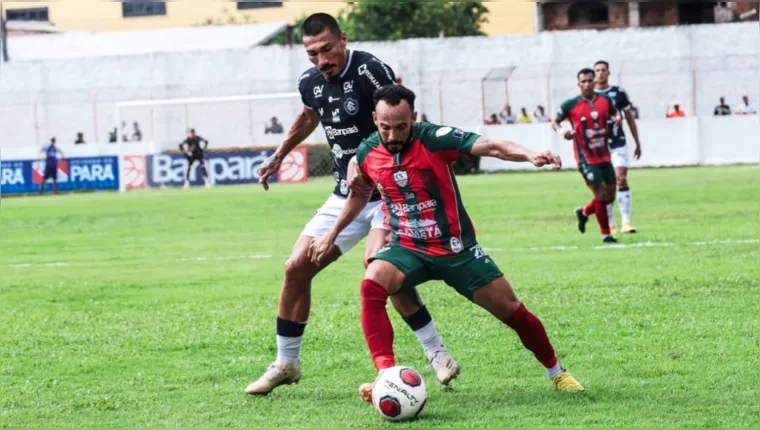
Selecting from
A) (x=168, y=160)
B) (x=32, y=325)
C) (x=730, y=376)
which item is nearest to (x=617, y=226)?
(x=32, y=325)

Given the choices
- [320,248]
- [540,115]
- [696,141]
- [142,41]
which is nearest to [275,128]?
[540,115]

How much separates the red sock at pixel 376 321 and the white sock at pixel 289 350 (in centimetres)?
86

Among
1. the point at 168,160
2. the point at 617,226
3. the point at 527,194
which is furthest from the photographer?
the point at 168,160

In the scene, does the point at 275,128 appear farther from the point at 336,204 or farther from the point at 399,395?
the point at 399,395

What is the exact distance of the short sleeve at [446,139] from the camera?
7.17 m

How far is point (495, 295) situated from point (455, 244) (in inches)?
13.9

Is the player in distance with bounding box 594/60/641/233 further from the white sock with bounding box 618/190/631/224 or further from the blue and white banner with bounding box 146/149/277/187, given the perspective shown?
the blue and white banner with bounding box 146/149/277/187

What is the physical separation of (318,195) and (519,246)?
15.6 m

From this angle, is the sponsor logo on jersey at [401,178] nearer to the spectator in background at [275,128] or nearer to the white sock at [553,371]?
the white sock at [553,371]

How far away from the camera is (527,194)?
29.7 m

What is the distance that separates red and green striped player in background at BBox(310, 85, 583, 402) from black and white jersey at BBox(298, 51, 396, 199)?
59cm

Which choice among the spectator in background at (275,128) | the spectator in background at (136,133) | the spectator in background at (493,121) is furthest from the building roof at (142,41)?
the spectator in background at (493,121)

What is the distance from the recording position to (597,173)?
58.7ft

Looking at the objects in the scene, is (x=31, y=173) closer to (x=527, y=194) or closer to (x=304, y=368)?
(x=527, y=194)
